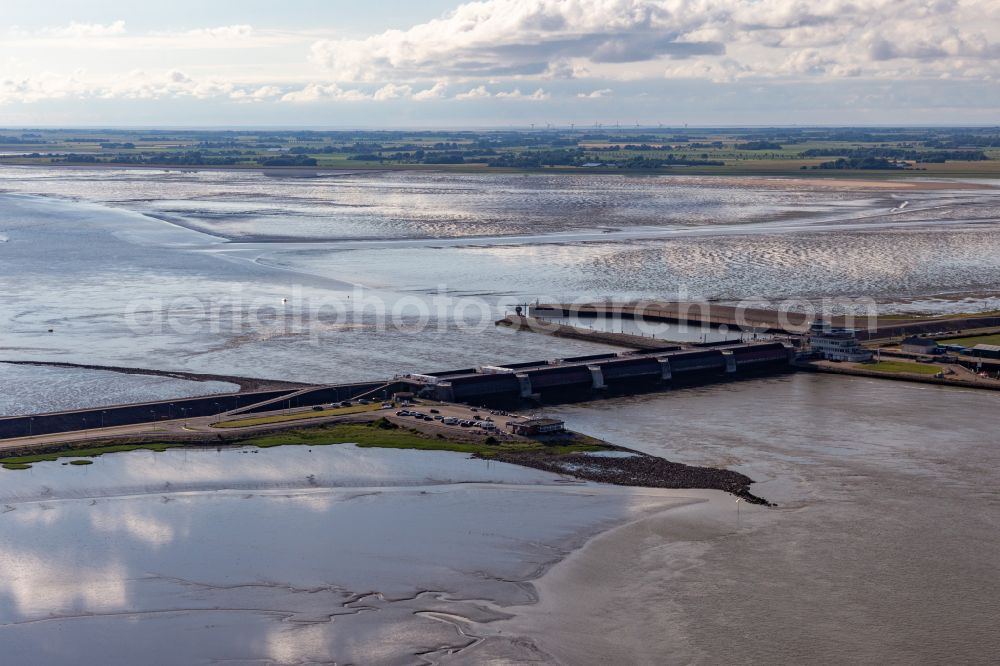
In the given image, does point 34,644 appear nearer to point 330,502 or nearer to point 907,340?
point 330,502

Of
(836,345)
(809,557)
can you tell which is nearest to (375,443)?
(809,557)

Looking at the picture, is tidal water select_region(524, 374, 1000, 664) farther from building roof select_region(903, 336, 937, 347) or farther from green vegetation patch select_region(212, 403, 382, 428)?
building roof select_region(903, 336, 937, 347)

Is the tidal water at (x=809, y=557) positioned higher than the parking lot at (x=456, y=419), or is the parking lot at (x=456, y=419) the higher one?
the parking lot at (x=456, y=419)

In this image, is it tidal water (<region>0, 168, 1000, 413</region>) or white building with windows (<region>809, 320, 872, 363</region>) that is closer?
white building with windows (<region>809, 320, 872, 363</region>)

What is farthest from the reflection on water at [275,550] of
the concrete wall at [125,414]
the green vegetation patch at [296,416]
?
the concrete wall at [125,414]

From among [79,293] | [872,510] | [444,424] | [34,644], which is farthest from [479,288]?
[34,644]

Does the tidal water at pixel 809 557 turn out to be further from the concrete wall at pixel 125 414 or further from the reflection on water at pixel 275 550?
the concrete wall at pixel 125 414

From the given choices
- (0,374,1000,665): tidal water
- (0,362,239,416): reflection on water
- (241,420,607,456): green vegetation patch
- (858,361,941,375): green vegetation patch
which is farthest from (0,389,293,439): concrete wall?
(858,361,941,375): green vegetation patch
